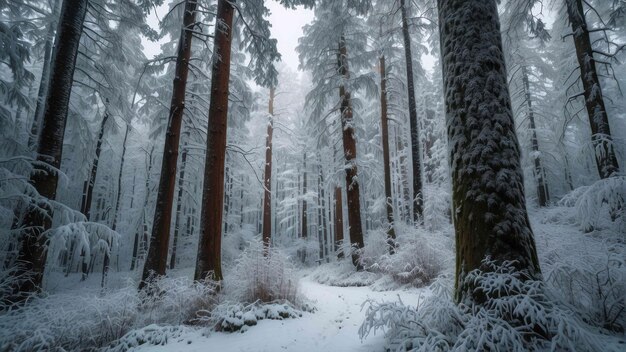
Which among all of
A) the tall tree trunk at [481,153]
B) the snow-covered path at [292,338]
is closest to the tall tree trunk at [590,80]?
the tall tree trunk at [481,153]

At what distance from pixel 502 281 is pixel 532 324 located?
0.36m

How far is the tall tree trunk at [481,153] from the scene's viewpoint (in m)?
2.73

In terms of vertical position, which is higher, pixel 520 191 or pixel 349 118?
Result: pixel 349 118

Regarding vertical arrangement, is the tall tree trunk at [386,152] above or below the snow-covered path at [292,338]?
above

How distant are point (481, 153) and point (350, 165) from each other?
26.8ft

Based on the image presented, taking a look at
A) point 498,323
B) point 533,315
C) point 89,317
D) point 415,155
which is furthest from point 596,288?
point 415,155

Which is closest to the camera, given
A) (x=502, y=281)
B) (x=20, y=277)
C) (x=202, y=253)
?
(x=502, y=281)

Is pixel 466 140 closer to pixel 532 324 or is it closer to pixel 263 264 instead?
pixel 532 324

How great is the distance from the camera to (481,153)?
2.90 metres

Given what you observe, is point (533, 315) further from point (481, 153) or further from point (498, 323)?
point (481, 153)

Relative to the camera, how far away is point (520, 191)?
288 cm

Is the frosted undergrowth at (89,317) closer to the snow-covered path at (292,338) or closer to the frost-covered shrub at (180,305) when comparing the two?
the frost-covered shrub at (180,305)

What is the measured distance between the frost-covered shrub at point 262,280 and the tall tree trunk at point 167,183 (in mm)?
2387

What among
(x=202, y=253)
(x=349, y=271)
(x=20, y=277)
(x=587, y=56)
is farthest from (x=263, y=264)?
(x=587, y=56)
